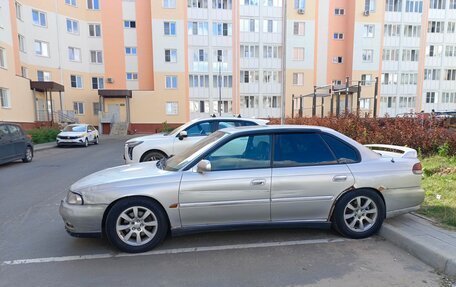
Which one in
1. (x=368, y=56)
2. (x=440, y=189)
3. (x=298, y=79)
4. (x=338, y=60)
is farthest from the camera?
(x=338, y=60)

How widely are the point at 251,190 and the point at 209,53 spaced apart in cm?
3339

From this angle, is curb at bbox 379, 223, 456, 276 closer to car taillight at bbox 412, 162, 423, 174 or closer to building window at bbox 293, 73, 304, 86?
car taillight at bbox 412, 162, 423, 174

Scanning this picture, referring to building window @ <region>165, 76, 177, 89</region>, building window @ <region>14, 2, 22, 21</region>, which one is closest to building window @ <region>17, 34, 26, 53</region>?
building window @ <region>14, 2, 22, 21</region>

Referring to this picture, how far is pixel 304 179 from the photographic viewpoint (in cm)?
389

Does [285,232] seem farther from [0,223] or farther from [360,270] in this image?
[0,223]

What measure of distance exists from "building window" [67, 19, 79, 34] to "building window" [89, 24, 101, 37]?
4.84 ft

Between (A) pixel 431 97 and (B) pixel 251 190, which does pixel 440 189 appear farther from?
(A) pixel 431 97

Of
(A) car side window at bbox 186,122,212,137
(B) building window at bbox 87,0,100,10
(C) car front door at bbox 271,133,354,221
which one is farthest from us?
(B) building window at bbox 87,0,100,10

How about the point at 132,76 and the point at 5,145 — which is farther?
the point at 132,76

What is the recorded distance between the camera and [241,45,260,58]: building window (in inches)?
1415

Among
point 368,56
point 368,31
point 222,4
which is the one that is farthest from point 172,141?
point 368,31

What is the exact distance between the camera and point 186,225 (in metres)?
3.77

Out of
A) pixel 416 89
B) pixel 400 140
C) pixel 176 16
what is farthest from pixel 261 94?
pixel 400 140

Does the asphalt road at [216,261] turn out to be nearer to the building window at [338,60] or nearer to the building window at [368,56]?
the building window at [338,60]
